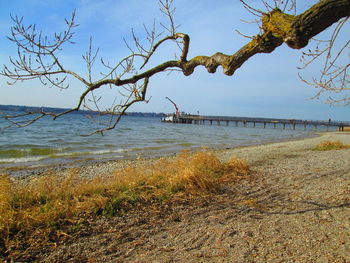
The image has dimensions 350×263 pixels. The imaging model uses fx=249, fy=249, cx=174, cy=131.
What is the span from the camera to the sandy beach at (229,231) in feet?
9.77

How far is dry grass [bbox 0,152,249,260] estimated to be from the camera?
11.8 ft

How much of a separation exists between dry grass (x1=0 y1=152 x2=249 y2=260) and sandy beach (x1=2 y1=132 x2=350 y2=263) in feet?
1.19

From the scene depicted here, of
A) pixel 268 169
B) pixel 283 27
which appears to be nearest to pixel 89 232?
pixel 283 27

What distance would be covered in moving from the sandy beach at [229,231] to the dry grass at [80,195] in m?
0.36

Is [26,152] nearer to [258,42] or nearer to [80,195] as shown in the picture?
[80,195]

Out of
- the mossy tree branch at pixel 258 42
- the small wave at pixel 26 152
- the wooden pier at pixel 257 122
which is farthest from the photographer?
the wooden pier at pixel 257 122

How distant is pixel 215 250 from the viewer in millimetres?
3072

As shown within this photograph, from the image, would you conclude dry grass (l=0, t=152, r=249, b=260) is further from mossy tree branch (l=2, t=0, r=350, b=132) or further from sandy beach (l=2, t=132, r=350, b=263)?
mossy tree branch (l=2, t=0, r=350, b=132)

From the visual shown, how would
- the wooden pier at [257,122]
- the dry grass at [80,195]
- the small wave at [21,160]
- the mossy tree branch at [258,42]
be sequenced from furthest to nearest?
the wooden pier at [257,122], the small wave at [21,160], the dry grass at [80,195], the mossy tree branch at [258,42]

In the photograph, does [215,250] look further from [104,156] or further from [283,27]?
[104,156]

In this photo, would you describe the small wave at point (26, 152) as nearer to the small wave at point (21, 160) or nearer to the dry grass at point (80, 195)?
the small wave at point (21, 160)

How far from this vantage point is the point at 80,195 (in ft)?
15.3

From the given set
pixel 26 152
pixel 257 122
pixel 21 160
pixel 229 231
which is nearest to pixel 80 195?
pixel 229 231

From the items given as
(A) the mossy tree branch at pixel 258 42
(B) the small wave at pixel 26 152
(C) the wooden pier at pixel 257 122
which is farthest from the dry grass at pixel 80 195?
(C) the wooden pier at pixel 257 122
